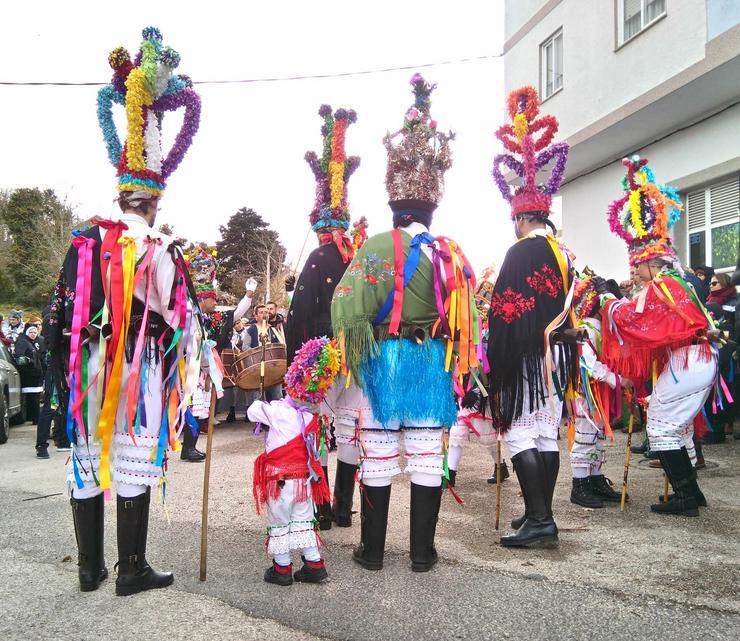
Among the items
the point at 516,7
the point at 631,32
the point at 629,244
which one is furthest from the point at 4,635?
the point at 516,7

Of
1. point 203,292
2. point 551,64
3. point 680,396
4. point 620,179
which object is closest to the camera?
point 680,396

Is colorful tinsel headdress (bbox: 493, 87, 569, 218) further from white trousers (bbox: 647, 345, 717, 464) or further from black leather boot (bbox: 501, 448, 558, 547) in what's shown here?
black leather boot (bbox: 501, 448, 558, 547)

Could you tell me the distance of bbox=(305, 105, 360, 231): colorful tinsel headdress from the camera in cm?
444

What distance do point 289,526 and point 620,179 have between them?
9.17 meters

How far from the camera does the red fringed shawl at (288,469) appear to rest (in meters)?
3.17

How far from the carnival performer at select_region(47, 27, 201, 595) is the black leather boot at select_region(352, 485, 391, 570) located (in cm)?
100

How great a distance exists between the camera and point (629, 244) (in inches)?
195

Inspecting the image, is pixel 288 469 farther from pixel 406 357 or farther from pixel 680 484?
pixel 680 484

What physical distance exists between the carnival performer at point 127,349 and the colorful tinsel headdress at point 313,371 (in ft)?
1.90

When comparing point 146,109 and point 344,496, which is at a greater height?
point 146,109

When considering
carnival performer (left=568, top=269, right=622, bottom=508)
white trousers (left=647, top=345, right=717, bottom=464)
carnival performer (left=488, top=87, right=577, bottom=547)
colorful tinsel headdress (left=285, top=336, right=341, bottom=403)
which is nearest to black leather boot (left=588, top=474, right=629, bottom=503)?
carnival performer (left=568, top=269, right=622, bottom=508)

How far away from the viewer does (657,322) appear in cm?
441

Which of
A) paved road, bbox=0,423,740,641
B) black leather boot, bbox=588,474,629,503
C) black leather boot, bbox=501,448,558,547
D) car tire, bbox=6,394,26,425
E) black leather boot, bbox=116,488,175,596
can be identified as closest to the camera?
paved road, bbox=0,423,740,641

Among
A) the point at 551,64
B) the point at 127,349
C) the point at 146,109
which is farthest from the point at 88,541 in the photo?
the point at 551,64
